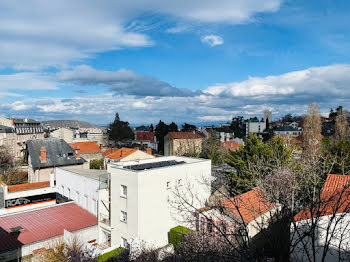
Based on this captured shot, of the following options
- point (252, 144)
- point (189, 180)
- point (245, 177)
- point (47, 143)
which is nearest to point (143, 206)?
point (189, 180)

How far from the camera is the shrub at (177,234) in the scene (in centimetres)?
1873

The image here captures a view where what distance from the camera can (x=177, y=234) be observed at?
19094 millimetres

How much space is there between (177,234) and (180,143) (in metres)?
42.2

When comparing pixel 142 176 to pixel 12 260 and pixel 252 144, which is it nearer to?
pixel 12 260

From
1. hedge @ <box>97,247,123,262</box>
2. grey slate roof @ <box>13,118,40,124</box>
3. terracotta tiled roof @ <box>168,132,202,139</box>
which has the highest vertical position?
grey slate roof @ <box>13,118,40,124</box>

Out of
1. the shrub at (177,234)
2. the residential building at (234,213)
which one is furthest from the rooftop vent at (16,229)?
the residential building at (234,213)

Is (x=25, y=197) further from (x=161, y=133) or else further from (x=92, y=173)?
(x=161, y=133)

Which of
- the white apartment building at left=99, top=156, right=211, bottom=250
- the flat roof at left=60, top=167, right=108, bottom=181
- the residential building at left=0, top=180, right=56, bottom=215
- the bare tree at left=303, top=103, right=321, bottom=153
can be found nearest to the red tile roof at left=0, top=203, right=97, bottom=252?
the white apartment building at left=99, top=156, right=211, bottom=250

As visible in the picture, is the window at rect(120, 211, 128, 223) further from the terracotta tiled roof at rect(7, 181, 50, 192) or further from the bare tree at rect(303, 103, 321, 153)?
the bare tree at rect(303, 103, 321, 153)

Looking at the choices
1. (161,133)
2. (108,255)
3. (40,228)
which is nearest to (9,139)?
(161,133)

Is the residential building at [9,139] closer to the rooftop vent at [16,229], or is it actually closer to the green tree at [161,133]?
the green tree at [161,133]

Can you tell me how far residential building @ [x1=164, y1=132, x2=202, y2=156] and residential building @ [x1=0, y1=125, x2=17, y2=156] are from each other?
32.5 metres

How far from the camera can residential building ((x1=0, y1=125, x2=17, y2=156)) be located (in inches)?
2027

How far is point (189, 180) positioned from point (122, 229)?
6.39 m
